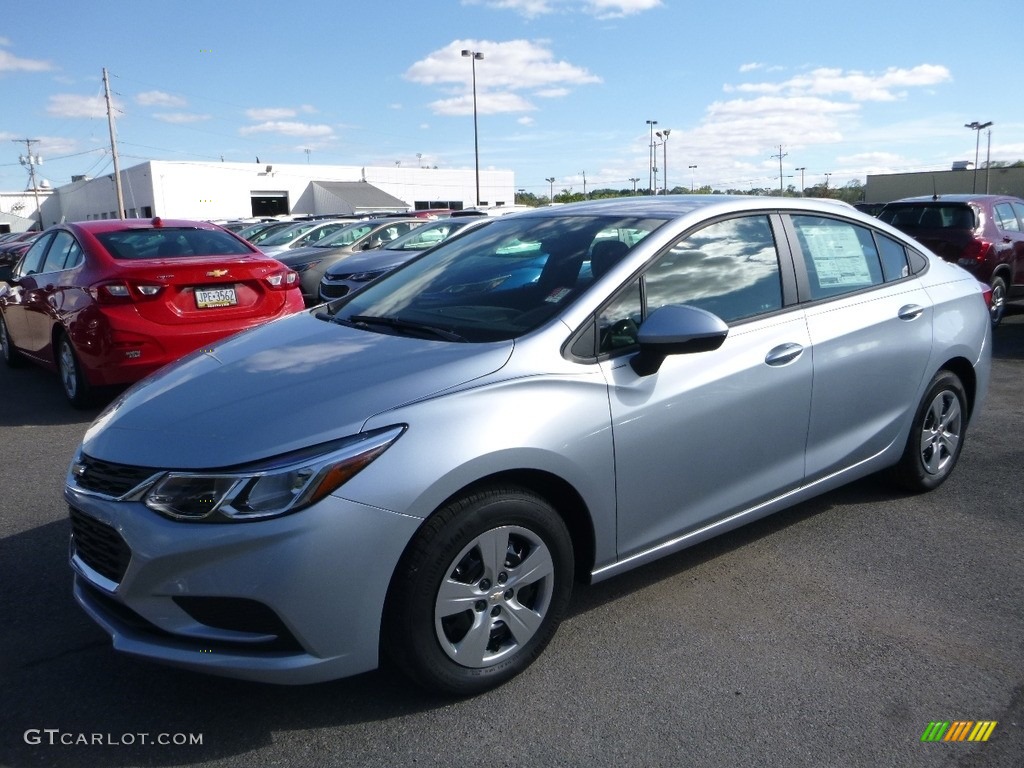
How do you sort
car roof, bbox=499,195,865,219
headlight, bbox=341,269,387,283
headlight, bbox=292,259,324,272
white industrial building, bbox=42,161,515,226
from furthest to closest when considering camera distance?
white industrial building, bbox=42,161,515,226
headlight, bbox=292,259,324,272
headlight, bbox=341,269,387,283
car roof, bbox=499,195,865,219

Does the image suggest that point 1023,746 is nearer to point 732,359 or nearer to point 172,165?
point 732,359

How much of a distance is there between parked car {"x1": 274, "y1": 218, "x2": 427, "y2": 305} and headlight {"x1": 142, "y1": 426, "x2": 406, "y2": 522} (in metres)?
10.9

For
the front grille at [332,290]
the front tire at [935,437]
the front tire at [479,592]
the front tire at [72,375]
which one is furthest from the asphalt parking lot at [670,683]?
the front grille at [332,290]

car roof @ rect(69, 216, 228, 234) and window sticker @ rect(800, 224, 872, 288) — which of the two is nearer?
window sticker @ rect(800, 224, 872, 288)

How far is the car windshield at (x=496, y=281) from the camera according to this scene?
344 cm

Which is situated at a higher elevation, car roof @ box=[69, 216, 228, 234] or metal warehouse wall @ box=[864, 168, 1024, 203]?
metal warehouse wall @ box=[864, 168, 1024, 203]

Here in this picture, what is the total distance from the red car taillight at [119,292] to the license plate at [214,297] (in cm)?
41

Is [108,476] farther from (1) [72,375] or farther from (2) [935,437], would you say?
(1) [72,375]

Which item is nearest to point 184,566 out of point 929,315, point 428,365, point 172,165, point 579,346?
point 428,365

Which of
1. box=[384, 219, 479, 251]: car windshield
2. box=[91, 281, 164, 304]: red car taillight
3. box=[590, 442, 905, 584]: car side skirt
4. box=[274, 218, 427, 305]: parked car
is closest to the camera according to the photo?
box=[590, 442, 905, 584]: car side skirt

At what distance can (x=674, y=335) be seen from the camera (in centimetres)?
315

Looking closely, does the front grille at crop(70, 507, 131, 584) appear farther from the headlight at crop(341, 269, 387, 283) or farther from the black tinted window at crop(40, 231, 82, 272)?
the headlight at crop(341, 269, 387, 283)

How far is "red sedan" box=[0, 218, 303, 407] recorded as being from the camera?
22.4 feet

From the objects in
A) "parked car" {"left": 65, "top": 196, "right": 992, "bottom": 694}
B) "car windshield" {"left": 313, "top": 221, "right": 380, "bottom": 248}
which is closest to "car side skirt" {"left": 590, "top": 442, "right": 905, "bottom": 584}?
"parked car" {"left": 65, "top": 196, "right": 992, "bottom": 694}
